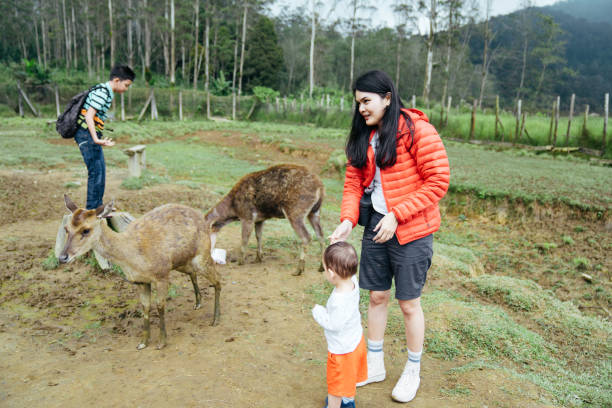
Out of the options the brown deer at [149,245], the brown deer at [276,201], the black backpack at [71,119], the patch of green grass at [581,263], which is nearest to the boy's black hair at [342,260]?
the brown deer at [149,245]

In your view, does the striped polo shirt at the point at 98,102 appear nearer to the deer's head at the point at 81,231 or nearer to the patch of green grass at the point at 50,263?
the patch of green grass at the point at 50,263

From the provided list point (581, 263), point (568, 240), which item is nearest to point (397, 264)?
point (581, 263)

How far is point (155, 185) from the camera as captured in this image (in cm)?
1012

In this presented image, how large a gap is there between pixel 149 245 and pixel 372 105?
2420 mm

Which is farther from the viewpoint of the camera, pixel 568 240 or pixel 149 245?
pixel 568 240

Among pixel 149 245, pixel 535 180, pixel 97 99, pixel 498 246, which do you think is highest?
pixel 97 99

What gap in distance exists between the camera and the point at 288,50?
52969 millimetres

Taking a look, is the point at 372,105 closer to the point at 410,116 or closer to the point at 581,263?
the point at 410,116

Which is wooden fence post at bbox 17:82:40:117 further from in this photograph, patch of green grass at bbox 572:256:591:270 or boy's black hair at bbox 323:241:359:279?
boy's black hair at bbox 323:241:359:279

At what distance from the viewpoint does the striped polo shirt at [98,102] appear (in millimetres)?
5207

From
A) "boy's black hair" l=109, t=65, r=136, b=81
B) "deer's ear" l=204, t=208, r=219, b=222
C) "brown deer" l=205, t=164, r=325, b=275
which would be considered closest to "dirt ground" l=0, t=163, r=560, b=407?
"brown deer" l=205, t=164, r=325, b=275

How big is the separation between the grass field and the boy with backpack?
2.99 metres

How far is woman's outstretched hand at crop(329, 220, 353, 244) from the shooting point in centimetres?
305

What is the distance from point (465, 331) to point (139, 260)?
3.33m
